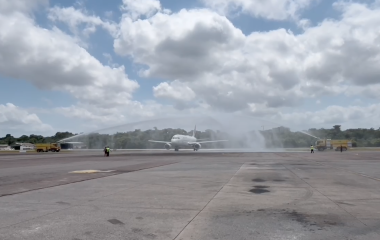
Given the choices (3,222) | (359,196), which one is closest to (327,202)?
(359,196)

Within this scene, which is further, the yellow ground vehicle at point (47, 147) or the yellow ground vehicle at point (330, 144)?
the yellow ground vehicle at point (47, 147)

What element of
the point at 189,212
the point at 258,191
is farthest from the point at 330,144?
the point at 189,212

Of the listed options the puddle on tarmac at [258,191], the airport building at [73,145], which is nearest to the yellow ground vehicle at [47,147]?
the airport building at [73,145]

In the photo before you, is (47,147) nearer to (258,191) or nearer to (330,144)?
(330,144)

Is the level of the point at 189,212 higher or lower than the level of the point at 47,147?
lower

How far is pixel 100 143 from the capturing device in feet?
405

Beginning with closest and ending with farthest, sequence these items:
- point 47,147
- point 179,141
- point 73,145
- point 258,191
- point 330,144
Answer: point 258,191, point 179,141, point 330,144, point 47,147, point 73,145

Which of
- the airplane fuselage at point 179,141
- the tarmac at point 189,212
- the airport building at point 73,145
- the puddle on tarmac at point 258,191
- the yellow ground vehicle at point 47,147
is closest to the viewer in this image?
the tarmac at point 189,212

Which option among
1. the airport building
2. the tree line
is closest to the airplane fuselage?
the tree line

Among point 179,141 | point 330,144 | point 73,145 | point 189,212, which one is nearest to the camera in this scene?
point 189,212

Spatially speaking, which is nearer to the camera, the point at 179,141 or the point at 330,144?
the point at 179,141

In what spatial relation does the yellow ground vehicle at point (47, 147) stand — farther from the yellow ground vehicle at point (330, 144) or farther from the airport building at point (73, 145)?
the yellow ground vehicle at point (330, 144)

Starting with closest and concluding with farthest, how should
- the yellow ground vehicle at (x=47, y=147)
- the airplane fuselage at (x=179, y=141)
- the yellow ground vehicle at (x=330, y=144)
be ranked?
1. the airplane fuselage at (x=179, y=141)
2. the yellow ground vehicle at (x=330, y=144)
3. the yellow ground vehicle at (x=47, y=147)

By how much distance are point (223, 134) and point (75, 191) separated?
8843 cm
